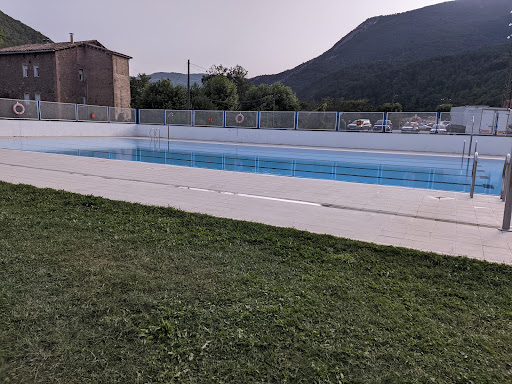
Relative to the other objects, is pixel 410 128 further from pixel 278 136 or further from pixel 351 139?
pixel 278 136

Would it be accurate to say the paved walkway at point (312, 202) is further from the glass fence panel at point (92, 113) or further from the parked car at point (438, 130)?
the glass fence panel at point (92, 113)

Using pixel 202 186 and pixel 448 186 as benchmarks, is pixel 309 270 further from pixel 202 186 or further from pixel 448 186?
pixel 448 186

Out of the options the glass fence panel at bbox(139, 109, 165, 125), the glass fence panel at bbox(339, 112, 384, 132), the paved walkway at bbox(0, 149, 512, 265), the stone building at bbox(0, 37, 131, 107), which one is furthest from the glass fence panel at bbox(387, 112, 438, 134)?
the stone building at bbox(0, 37, 131, 107)

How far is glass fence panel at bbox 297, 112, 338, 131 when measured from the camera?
2125cm

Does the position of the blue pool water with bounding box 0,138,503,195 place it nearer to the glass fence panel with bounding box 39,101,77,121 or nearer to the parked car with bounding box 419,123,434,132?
the parked car with bounding box 419,123,434,132

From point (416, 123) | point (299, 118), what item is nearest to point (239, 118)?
point (299, 118)

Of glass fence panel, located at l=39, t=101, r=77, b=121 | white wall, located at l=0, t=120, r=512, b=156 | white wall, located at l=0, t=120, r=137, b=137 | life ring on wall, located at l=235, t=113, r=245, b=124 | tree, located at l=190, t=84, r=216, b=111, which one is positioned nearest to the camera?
white wall, located at l=0, t=120, r=512, b=156

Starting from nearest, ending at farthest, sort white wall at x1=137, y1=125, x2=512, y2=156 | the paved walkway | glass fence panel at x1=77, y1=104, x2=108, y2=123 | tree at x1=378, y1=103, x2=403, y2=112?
the paved walkway < white wall at x1=137, y1=125, x2=512, y2=156 < glass fence panel at x1=77, y1=104, x2=108, y2=123 < tree at x1=378, y1=103, x2=403, y2=112

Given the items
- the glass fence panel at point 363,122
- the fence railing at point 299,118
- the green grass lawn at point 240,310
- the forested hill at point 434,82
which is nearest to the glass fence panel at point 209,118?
the fence railing at point 299,118

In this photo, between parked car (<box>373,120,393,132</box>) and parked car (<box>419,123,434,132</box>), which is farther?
parked car (<box>373,120,393,132</box>)

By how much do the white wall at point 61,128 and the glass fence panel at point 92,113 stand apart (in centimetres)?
72

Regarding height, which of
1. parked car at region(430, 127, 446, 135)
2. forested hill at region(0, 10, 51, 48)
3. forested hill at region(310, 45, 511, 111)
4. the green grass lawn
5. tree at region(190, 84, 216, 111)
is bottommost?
the green grass lawn

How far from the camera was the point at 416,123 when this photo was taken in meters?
19.7

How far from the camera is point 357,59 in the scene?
7744 cm
